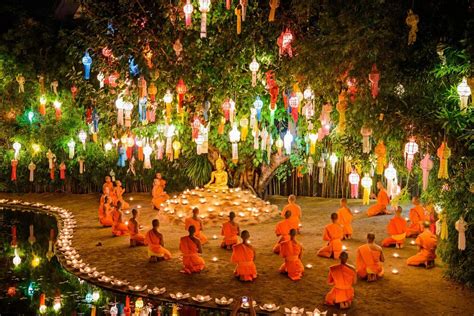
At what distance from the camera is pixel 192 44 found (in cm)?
1151

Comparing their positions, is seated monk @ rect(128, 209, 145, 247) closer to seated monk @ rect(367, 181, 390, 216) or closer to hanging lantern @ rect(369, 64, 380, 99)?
hanging lantern @ rect(369, 64, 380, 99)

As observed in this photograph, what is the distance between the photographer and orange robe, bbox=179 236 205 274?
834 centimetres

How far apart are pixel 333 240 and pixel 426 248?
1.27m

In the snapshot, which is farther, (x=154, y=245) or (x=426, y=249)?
(x=154, y=245)

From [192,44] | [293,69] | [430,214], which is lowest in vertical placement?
[430,214]

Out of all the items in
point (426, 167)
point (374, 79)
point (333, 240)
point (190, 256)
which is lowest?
point (190, 256)

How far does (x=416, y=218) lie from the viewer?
10531 millimetres

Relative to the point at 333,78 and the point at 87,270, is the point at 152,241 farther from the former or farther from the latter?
the point at 333,78

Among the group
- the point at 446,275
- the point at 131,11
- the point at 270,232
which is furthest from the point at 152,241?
the point at 131,11

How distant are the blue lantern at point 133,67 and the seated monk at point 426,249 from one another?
19.9 ft

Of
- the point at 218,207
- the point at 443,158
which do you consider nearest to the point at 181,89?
the point at 218,207

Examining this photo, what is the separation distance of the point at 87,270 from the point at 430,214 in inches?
195

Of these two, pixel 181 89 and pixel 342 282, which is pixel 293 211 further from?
pixel 342 282

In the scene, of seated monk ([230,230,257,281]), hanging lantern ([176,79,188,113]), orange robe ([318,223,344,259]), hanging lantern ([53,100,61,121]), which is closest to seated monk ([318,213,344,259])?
orange robe ([318,223,344,259])
